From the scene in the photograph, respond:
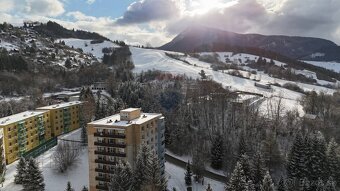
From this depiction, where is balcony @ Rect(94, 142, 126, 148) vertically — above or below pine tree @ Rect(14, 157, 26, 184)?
above

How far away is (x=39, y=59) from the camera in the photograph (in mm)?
150125

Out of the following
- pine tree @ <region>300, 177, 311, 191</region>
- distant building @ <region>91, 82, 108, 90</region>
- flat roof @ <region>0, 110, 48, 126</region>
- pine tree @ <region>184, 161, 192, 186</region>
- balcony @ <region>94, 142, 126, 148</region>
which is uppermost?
distant building @ <region>91, 82, 108, 90</region>

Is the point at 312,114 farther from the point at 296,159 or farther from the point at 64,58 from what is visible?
the point at 64,58

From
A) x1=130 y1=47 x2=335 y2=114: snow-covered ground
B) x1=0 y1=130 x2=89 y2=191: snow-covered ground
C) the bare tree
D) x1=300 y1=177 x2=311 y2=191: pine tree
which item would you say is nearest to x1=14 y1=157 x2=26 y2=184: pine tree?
x1=0 y1=130 x2=89 y2=191: snow-covered ground

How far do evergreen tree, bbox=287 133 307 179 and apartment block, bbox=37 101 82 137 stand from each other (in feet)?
153

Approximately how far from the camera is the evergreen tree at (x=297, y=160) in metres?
51.6

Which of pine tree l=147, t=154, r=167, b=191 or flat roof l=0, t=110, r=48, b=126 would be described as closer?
pine tree l=147, t=154, r=167, b=191

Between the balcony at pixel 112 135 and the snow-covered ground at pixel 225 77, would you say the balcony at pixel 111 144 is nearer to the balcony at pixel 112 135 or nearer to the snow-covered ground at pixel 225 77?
the balcony at pixel 112 135

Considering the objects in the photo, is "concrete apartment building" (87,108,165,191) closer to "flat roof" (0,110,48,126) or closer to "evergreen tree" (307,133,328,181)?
"flat roof" (0,110,48,126)

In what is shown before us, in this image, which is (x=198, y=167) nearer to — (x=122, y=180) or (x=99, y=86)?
(x=122, y=180)

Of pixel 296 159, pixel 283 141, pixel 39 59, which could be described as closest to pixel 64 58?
pixel 39 59

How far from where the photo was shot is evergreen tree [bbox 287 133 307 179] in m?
51.6

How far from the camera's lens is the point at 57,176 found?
172 ft

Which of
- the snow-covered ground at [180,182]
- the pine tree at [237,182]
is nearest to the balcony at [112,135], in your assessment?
the snow-covered ground at [180,182]
